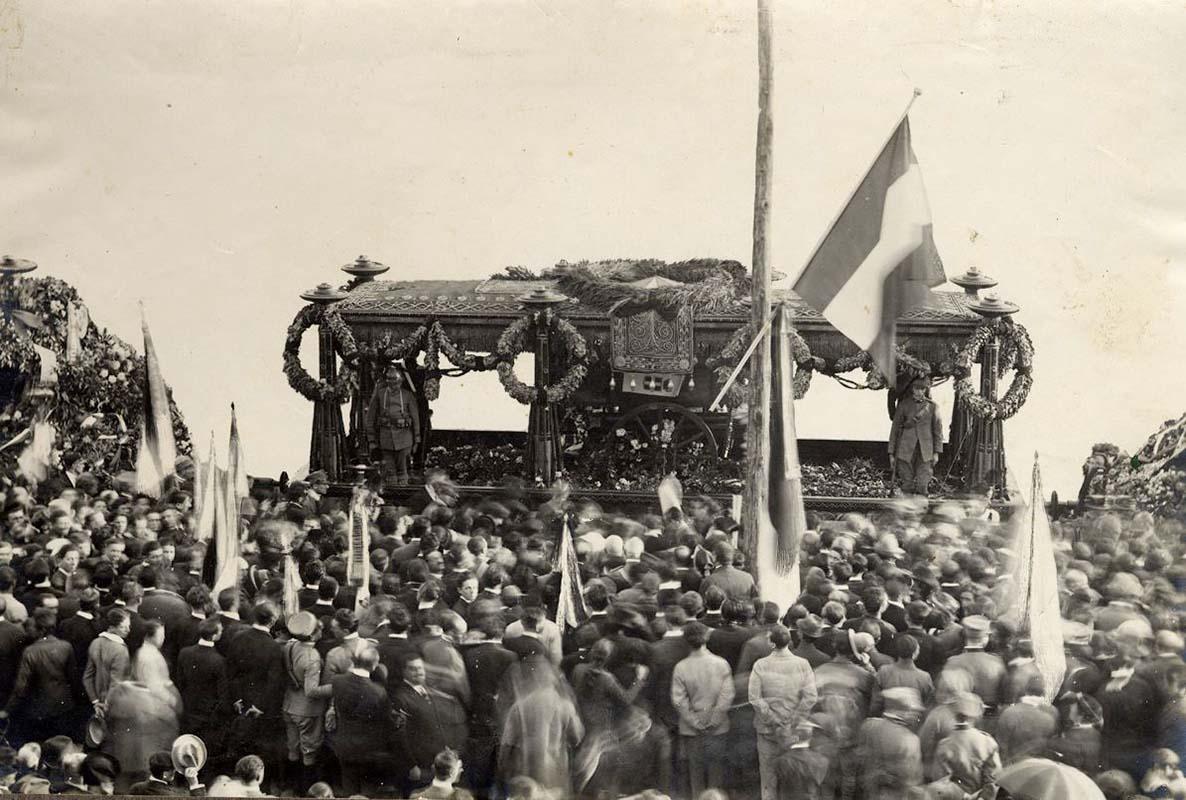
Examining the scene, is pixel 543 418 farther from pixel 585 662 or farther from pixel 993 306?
pixel 993 306

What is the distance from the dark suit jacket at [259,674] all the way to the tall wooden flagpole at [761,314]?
8.03 feet

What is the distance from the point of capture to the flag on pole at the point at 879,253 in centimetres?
833

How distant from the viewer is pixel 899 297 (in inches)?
331

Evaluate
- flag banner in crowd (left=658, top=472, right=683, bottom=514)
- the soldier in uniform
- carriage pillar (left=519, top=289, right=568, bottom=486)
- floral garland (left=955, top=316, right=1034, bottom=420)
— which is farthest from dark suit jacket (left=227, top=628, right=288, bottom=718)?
floral garland (left=955, top=316, right=1034, bottom=420)

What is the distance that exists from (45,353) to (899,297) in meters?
4.58

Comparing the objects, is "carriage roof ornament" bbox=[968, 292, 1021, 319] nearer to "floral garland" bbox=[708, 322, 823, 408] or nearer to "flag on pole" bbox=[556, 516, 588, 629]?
"floral garland" bbox=[708, 322, 823, 408]

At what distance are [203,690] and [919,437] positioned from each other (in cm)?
391

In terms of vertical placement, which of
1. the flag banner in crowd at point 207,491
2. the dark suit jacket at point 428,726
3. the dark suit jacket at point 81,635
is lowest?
the dark suit jacket at point 428,726

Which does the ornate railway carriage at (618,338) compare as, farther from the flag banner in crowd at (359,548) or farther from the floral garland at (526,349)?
the flag banner in crowd at (359,548)

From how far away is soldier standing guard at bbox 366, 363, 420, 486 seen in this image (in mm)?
9070

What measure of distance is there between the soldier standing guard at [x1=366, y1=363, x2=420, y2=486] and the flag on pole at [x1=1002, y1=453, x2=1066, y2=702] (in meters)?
3.22

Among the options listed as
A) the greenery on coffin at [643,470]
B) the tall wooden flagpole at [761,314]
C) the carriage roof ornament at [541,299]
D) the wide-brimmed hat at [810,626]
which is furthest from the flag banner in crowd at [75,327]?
the wide-brimmed hat at [810,626]

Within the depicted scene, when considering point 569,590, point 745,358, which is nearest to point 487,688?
point 569,590

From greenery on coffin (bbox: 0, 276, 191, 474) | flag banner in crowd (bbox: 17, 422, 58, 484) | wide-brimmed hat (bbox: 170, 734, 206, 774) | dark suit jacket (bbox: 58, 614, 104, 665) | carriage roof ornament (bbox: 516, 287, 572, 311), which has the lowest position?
wide-brimmed hat (bbox: 170, 734, 206, 774)
